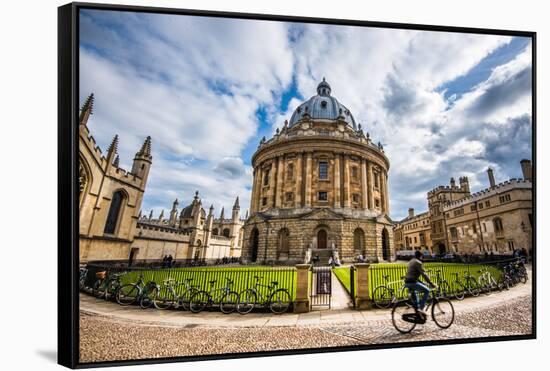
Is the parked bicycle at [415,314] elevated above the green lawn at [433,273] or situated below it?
below

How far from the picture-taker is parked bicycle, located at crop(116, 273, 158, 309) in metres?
6.29

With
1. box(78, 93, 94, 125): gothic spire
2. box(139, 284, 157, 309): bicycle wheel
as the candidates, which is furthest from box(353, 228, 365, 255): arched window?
box(78, 93, 94, 125): gothic spire

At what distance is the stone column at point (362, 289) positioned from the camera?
21.7 ft

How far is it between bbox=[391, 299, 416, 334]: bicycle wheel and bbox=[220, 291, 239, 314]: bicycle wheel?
3.91m

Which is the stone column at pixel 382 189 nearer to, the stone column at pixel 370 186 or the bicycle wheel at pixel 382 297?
the stone column at pixel 370 186

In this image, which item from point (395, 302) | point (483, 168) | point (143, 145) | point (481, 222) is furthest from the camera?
point (481, 222)

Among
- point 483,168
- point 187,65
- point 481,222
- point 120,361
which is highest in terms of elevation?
point 187,65

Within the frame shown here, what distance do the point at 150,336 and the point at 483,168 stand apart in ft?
30.6

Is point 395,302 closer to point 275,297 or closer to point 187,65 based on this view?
point 275,297

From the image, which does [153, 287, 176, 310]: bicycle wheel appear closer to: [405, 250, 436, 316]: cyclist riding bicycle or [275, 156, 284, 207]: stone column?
[405, 250, 436, 316]: cyclist riding bicycle

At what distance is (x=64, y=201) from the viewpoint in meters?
4.87

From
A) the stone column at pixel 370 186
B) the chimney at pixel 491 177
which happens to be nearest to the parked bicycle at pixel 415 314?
Answer: the chimney at pixel 491 177

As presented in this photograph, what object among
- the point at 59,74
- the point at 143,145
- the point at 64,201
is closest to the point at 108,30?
the point at 59,74

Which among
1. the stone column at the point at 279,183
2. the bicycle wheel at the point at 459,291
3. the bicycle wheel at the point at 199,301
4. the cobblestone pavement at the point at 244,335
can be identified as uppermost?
the stone column at the point at 279,183
